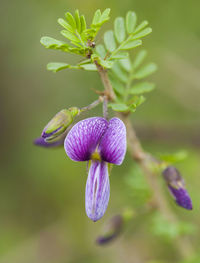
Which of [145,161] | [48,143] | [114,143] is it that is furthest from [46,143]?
[145,161]

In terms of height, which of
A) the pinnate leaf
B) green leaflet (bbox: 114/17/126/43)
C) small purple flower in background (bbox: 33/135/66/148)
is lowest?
small purple flower in background (bbox: 33/135/66/148)

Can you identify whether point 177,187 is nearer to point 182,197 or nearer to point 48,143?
point 182,197

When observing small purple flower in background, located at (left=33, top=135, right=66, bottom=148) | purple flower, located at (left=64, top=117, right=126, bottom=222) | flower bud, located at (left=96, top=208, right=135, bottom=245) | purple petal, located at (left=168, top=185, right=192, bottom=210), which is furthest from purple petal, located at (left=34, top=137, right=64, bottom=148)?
flower bud, located at (left=96, top=208, right=135, bottom=245)

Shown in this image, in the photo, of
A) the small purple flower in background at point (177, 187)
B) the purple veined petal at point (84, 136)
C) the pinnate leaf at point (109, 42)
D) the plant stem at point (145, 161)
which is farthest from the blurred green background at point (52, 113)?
the purple veined petal at point (84, 136)

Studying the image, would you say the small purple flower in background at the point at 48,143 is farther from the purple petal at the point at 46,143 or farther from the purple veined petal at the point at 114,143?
the purple veined petal at the point at 114,143

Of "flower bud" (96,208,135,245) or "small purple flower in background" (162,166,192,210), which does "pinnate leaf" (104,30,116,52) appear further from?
"flower bud" (96,208,135,245)

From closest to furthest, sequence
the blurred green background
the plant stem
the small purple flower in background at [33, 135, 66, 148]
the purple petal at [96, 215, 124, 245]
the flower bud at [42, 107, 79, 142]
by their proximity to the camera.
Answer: the flower bud at [42, 107, 79, 142], the plant stem, the small purple flower in background at [33, 135, 66, 148], the purple petal at [96, 215, 124, 245], the blurred green background
